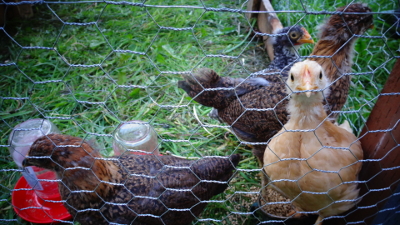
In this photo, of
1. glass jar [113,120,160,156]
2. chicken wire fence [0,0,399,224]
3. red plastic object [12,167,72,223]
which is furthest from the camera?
chicken wire fence [0,0,399,224]

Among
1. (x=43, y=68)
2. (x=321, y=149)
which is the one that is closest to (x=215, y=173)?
(x=321, y=149)

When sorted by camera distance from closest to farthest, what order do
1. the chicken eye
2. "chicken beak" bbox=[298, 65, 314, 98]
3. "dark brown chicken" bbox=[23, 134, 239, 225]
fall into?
"chicken beak" bbox=[298, 65, 314, 98] < "dark brown chicken" bbox=[23, 134, 239, 225] < the chicken eye

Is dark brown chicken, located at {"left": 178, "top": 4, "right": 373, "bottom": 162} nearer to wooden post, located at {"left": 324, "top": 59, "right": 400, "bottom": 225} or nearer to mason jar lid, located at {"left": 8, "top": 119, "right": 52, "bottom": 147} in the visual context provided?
wooden post, located at {"left": 324, "top": 59, "right": 400, "bottom": 225}

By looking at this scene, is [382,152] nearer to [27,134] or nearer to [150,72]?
[27,134]

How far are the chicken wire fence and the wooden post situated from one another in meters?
0.45

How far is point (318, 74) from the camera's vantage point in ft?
3.71

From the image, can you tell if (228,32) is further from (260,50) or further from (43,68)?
(43,68)

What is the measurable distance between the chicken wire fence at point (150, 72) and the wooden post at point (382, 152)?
0.45m

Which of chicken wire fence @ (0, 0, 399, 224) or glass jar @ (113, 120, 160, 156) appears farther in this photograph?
chicken wire fence @ (0, 0, 399, 224)

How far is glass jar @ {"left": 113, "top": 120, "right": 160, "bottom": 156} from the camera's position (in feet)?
6.15

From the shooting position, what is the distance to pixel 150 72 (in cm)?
267

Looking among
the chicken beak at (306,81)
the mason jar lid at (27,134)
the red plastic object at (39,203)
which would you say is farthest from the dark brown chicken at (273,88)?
the red plastic object at (39,203)

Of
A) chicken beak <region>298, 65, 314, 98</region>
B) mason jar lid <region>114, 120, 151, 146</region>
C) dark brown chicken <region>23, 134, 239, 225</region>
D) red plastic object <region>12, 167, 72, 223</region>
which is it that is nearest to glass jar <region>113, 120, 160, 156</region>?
mason jar lid <region>114, 120, 151, 146</region>

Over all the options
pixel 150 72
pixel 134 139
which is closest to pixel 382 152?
Answer: pixel 134 139
